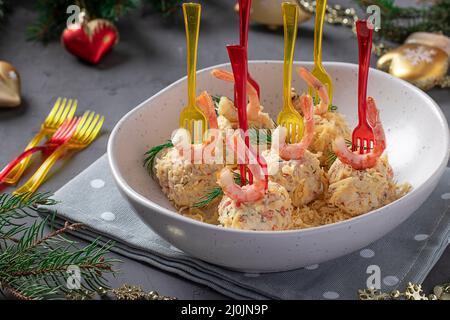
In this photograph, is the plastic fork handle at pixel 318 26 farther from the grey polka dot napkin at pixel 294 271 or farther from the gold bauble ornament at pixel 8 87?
the gold bauble ornament at pixel 8 87

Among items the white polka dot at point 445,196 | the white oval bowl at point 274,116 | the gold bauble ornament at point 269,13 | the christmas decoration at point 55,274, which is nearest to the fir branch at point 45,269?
the christmas decoration at point 55,274

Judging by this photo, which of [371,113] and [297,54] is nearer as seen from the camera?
[371,113]

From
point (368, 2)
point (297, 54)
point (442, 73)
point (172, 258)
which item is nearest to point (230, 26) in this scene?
point (297, 54)

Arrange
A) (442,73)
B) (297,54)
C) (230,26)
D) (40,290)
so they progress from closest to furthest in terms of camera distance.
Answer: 1. (40,290)
2. (442,73)
3. (297,54)
4. (230,26)

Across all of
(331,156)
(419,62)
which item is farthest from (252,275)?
(419,62)

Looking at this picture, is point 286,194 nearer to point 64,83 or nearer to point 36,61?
point 64,83
